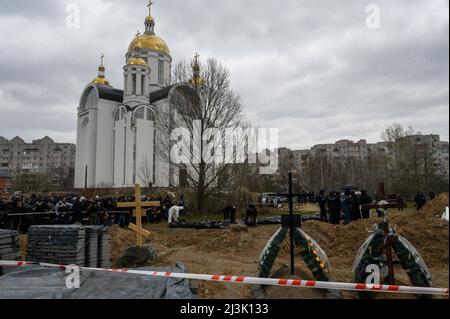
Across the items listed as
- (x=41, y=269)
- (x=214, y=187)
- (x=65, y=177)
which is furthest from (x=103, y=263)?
(x=65, y=177)

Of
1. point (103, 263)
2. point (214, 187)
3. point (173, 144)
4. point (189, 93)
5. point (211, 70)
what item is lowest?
point (103, 263)

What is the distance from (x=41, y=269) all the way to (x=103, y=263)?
155 cm

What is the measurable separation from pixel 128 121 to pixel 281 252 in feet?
130

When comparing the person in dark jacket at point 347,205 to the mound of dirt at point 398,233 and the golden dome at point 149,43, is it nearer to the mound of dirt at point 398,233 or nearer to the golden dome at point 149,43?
the mound of dirt at point 398,233

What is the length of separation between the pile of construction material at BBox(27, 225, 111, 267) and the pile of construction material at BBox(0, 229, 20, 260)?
0.83ft

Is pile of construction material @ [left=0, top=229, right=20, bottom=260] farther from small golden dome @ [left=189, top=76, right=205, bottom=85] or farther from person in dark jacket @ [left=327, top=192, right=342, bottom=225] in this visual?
small golden dome @ [left=189, top=76, right=205, bottom=85]

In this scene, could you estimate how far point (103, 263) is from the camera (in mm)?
7117

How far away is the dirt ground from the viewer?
5.52 metres

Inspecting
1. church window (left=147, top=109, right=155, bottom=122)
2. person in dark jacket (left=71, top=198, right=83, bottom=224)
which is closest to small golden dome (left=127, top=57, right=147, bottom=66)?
church window (left=147, top=109, right=155, bottom=122)

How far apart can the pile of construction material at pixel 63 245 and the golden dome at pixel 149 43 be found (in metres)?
49.4

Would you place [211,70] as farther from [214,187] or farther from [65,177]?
[65,177]

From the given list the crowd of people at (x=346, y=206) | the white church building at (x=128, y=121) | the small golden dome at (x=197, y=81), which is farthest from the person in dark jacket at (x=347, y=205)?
the white church building at (x=128, y=121)
